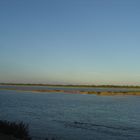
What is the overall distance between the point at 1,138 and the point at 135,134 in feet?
35.5

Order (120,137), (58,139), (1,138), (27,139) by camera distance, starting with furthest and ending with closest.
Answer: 1. (120,137)
2. (58,139)
3. (27,139)
4. (1,138)

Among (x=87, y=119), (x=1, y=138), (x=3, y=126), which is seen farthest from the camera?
(x=87, y=119)

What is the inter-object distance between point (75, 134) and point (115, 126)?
16.3 feet

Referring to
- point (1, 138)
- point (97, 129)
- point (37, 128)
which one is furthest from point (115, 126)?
point (1, 138)

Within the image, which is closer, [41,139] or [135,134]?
[41,139]

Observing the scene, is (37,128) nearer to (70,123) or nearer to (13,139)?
(70,123)

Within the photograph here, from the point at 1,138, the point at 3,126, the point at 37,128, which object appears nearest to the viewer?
the point at 1,138

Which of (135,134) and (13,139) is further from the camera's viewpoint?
(135,134)

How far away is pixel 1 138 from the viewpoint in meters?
12.4

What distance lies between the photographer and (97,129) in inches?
837

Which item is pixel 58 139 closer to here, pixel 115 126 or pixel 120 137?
pixel 120 137

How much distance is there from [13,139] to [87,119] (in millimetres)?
14629

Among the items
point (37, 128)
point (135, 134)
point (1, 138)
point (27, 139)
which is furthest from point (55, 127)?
point (1, 138)

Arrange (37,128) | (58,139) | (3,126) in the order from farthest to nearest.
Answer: (37,128) < (58,139) < (3,126)
